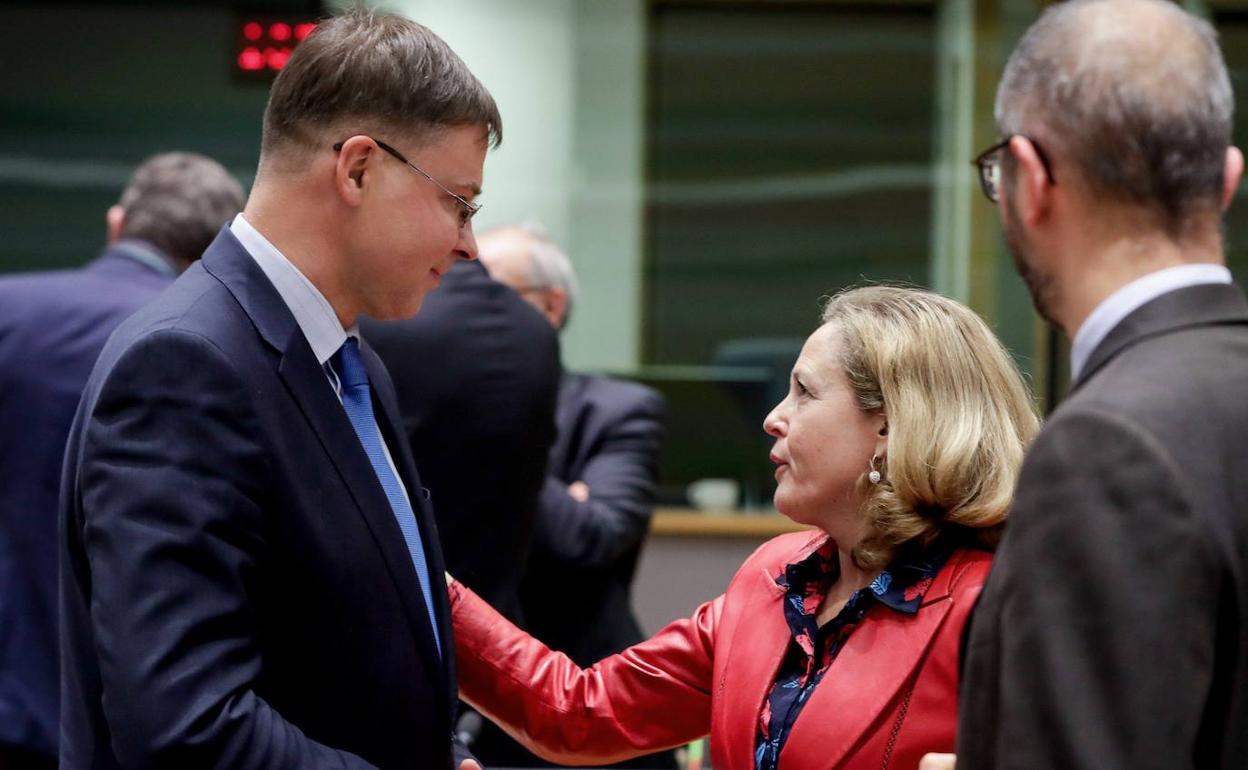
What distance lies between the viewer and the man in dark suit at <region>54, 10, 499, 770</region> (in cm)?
147

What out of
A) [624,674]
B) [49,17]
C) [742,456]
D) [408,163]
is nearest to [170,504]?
[408,163]

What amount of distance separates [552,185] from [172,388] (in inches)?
179

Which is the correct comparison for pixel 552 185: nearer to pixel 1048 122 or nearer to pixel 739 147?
pixel 739 147

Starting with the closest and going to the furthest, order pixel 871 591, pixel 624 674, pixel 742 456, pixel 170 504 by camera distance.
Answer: pixel 170 504
pixel 871 591
pixel 624 674
pixel 742 456

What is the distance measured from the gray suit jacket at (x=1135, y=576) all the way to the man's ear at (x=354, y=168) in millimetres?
799

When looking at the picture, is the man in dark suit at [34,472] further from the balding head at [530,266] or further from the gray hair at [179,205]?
the balding head at [530,266]

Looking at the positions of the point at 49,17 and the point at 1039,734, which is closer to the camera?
the point at 1039,734

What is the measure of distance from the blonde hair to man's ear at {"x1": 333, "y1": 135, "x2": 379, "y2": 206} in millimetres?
638

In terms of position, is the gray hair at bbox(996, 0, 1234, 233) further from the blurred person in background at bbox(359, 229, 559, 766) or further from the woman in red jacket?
the blurred person in background at bbox(359, 229, 559, 766)

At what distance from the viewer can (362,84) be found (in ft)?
5.50

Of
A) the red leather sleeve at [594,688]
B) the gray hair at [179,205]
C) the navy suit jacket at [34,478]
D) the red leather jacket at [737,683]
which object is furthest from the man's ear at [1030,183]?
the gray hair at [179,205]

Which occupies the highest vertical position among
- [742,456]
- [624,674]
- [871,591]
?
[871,591]

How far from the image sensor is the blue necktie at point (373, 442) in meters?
1.75

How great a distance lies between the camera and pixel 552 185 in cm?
599
